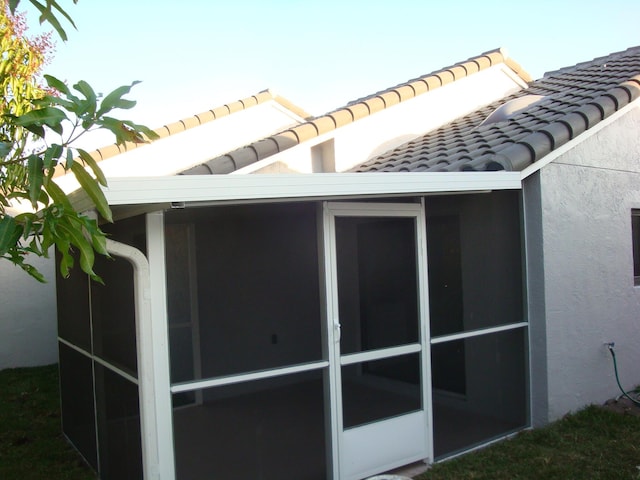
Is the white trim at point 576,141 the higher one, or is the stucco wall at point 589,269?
the white trim at point 576,141

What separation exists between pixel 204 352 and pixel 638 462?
12.6 feet

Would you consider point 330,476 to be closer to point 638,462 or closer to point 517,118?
point 638,462

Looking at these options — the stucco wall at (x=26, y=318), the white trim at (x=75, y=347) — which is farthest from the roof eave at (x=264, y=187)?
the stucco wall at (x=26, y=318)

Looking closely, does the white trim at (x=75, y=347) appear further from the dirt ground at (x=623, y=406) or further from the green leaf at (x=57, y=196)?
the dirt ground at (x=623, y=406)

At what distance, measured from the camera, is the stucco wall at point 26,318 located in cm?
1050

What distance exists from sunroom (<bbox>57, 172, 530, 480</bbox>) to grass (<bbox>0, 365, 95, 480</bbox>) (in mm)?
240

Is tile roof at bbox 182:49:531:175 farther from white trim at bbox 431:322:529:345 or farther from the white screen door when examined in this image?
white trim at bbox 431:322:529:345

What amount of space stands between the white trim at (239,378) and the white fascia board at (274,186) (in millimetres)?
1310

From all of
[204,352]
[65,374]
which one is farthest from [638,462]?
[65,374]

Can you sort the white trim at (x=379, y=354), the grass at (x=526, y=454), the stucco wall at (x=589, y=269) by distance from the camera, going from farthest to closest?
the stucco wall at (x=589, y=269) < the grass at (x=526, y=454) < the white trim at (x=379, y=354)

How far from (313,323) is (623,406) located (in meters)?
3.82

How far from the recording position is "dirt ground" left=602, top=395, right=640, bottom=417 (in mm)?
6449

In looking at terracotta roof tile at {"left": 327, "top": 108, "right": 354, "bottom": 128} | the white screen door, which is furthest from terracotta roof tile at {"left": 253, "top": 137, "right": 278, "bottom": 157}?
the white screen door

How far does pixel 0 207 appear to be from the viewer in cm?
304
